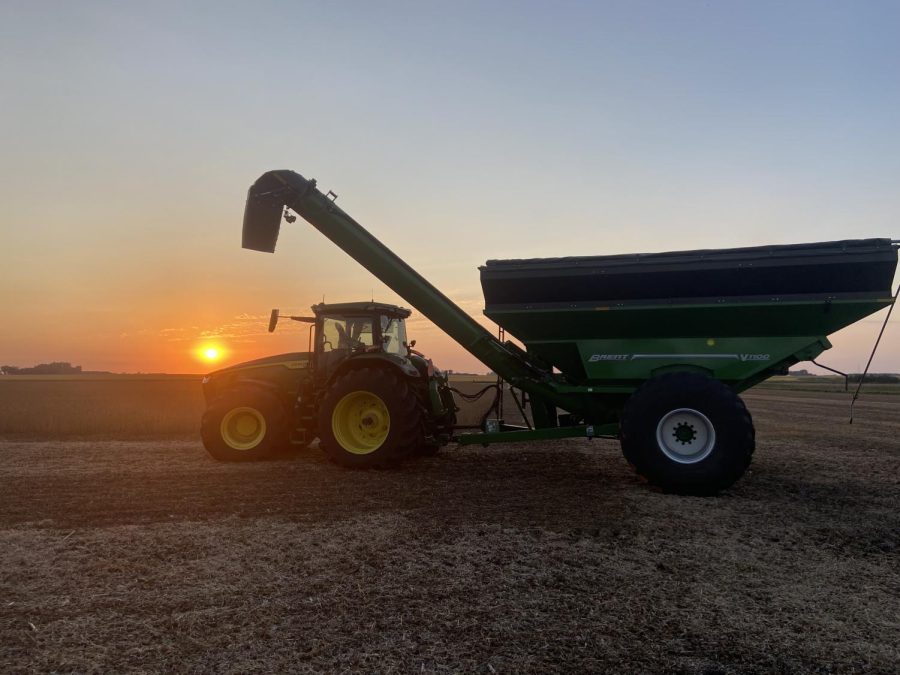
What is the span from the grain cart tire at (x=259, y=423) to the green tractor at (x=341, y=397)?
1 cm

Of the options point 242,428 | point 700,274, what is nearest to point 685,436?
point 700,274

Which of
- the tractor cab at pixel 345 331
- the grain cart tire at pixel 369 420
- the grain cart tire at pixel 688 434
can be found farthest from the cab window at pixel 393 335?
the grain cart tire at pixel 688 434

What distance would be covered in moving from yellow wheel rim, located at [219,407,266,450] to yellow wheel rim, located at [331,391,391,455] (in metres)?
1.46

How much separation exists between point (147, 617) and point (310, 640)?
107 centimetres

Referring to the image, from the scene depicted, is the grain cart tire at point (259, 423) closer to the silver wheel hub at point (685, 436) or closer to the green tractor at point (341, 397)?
the green tractor at point (341, 397)

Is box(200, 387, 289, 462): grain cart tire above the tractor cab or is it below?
below

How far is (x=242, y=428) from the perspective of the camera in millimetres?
9039

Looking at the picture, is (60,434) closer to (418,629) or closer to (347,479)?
(347,479)

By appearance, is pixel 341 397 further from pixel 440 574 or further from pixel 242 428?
pixel 440 574

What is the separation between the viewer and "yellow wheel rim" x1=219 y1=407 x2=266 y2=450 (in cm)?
888

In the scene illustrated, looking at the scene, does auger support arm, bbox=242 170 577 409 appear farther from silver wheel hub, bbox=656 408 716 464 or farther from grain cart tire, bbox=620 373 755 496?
silver wheel hub, bbox=656 408 716 464

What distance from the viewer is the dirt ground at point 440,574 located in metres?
3.07

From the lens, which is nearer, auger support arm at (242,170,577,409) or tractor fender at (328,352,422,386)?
tractor fender at (328,352,422,386)

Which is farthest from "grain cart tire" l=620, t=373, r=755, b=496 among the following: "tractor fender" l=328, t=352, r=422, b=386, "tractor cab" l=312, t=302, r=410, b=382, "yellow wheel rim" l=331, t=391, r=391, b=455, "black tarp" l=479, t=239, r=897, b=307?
"tractor cab" l=312, t=302, r=410, b=382
